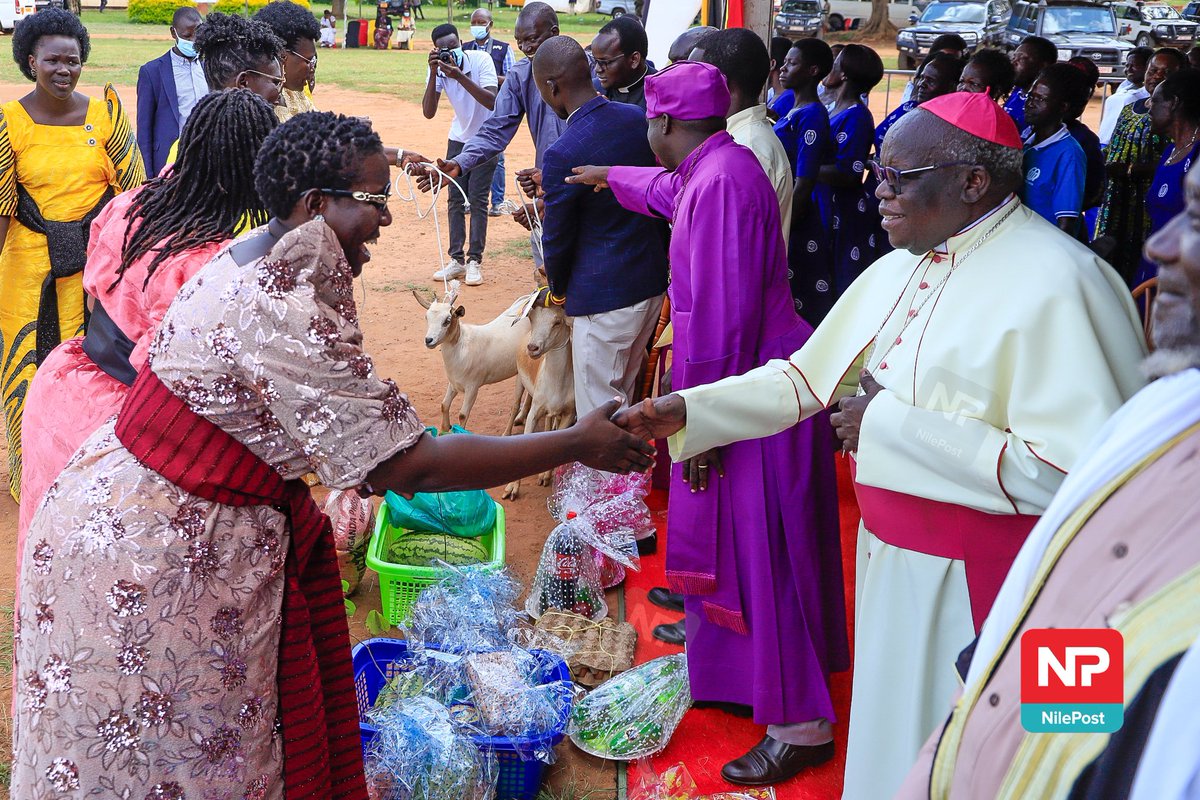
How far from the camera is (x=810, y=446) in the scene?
12.5ft

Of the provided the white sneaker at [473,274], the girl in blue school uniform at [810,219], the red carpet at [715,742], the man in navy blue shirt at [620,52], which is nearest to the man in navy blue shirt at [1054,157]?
the girl in blue school uniform at [810,219]

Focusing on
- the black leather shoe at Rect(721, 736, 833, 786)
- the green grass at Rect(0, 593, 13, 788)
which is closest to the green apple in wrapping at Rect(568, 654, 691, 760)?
the black leather shoe at Rect(721, 736, 833, 786)

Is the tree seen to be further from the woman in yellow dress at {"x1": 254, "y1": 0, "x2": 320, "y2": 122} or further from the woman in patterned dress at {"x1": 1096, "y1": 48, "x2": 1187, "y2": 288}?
the woman in yellow dress at {"x1": 254, "y1": 0, "x2": 320, "y2": 122}

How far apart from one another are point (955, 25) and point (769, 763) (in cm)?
2404

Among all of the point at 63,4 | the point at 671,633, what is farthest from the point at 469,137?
the point at 63,4

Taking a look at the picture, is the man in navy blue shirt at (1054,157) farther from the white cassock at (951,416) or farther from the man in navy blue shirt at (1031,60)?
the white cassock at (951,416)

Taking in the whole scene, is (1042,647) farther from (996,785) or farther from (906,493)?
(906,493)

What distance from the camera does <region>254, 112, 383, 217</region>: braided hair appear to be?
2447 millimetres

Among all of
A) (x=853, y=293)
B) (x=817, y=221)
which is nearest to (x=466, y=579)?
(x=853, y=293)

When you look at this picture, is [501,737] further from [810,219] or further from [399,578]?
[810,219]

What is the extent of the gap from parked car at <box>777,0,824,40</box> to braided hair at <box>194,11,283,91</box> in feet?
88.0

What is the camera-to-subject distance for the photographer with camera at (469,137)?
1062cm

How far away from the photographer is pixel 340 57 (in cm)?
3350

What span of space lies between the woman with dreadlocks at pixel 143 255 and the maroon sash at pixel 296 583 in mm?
888
